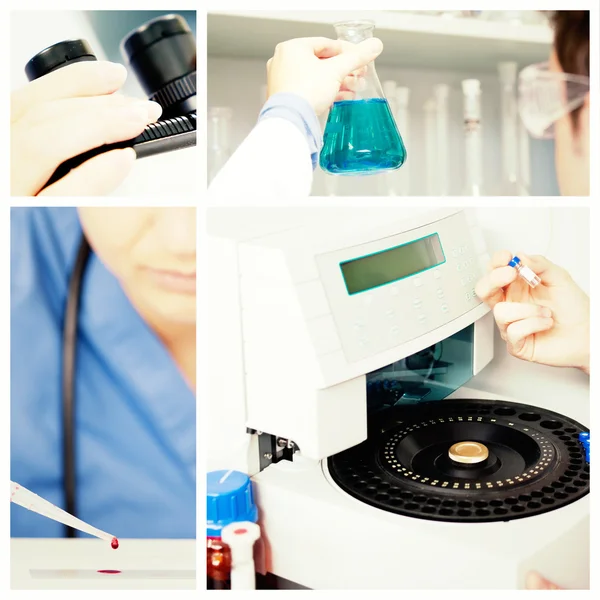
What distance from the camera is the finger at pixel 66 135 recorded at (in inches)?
31.0

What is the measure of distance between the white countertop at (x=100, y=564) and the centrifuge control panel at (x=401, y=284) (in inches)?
14.3

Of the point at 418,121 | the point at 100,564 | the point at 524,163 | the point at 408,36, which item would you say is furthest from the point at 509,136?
the point at 100,564

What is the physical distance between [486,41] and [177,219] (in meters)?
0.58

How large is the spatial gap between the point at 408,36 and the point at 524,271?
1.34ft

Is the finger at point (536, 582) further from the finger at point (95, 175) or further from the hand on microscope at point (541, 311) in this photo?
the finger at point (95, 175)

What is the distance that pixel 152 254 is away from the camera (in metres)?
0.85

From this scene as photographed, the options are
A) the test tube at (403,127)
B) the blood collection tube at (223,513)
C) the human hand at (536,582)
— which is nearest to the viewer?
the human hand at (536,582)

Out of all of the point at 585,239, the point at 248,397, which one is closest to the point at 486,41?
the point at 585,239

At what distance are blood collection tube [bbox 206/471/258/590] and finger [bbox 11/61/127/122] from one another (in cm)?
47

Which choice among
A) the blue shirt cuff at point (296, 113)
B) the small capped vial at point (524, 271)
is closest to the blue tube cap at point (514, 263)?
the small capped vial at point (524, 271)

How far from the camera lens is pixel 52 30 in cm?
85

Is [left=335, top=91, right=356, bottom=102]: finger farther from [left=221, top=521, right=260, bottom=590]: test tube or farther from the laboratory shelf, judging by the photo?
[left=221, top=521, right=260, bottom=590]: test tube

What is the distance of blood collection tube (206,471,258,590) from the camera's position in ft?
2.62
